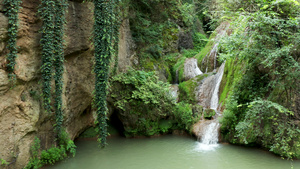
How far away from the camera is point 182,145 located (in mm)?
9688

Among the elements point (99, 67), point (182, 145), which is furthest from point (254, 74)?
point (99, 67)

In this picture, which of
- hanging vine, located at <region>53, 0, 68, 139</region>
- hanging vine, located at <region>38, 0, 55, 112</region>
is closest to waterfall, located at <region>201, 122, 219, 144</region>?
hanging vine, located at <region>53, 0, 68, 139</region>

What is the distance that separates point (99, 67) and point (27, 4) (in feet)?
9.70

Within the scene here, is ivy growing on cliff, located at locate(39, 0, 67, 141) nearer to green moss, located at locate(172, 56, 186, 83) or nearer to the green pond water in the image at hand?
the green pond water

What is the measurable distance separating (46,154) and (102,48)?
4044 mm

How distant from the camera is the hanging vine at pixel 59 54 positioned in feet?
23.0

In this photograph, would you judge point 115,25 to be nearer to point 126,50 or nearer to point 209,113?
point 126,50

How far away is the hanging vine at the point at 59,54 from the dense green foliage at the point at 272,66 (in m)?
6.06

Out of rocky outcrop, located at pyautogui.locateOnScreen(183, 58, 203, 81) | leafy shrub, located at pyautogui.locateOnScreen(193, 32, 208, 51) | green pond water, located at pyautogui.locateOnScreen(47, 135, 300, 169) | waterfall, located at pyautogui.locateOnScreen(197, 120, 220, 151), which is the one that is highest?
leafy shrub, located at pyautogui.locateOnScreen(193, 32, 208, 51)

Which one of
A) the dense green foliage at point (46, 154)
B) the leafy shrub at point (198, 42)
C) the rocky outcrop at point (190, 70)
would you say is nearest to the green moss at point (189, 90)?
the rocky outcrop at point (190, 70)

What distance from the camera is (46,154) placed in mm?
7023

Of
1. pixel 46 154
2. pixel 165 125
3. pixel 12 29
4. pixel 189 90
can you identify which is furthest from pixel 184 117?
pixel 12 29

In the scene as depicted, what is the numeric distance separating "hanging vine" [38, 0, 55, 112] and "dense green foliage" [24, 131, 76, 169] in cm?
122

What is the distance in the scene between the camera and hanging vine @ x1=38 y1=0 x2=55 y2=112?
6.72 metres
